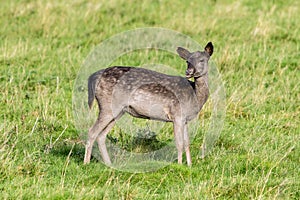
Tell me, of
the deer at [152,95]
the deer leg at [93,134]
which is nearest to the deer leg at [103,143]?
the deer at [152,95]

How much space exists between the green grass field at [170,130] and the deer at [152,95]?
41 centimetres

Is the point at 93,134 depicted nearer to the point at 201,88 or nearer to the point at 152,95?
the point at 152,95

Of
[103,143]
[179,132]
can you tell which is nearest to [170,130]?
[103,143]

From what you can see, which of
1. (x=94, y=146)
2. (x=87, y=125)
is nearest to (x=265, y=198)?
(x=94, y=146)

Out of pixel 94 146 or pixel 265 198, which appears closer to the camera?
pixel 265 198

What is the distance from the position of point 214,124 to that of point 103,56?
4.08 metres

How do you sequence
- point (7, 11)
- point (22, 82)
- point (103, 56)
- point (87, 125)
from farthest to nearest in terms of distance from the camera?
point (7, 11)
point (103, 56)
point (22, 82)
point (87, 125)

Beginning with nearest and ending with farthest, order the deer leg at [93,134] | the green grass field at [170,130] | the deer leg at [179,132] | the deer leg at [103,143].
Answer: the green grass field at [170,130] → the deer leg at [179,132] → the deer leg at [93,134] → the deer leg at [103,143]

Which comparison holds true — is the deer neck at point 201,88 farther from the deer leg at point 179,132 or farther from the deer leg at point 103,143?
the deer leg at point 103,143

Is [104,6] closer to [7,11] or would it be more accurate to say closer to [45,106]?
[7,11]

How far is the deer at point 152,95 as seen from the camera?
788 cm

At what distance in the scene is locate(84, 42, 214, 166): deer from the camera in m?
7.88

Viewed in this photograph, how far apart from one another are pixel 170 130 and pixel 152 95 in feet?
6.11

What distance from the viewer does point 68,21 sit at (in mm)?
15758
